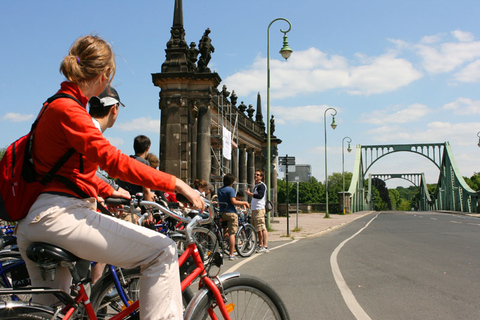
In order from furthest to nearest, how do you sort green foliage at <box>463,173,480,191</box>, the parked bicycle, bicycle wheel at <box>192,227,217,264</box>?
green foliage at <box>463,173,480,191</box>
the parked bicycle
bicycle wheel at <box>192,227,217,264</box>

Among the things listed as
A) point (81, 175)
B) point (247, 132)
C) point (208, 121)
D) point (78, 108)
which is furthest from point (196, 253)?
point (247, 132)

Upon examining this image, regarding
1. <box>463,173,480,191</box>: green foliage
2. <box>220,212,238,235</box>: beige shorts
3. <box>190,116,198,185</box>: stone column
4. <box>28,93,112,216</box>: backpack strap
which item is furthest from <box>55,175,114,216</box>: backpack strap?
<box>463,173,480,191</box>: green foliage

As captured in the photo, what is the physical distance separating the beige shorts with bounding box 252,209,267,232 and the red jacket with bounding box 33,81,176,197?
9429mm

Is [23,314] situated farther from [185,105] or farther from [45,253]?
[185,105]

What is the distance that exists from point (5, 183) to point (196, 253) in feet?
3.60

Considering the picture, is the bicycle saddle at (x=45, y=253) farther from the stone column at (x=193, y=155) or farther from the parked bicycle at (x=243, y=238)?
the stone column at (x=193, y=155)

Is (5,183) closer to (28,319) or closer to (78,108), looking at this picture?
(78,108)

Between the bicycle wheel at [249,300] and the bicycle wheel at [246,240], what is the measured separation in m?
7.70

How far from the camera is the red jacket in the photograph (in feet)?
7.48

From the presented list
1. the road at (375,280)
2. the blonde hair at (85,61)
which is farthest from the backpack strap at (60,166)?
the road at (375,280)

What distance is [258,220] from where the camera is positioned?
11.8 m

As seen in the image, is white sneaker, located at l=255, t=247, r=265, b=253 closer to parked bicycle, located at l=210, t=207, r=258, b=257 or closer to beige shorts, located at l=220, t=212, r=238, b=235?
parked bicycle, located at l=210, t=207, r=258, b=257

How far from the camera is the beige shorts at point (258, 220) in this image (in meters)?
11.8

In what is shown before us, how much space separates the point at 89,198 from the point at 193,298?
824mm
